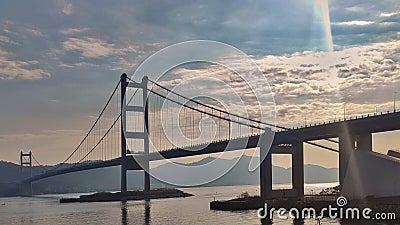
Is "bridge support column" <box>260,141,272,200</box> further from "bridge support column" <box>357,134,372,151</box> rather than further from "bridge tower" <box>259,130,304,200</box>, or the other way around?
"bridge support column" <box>357,134,372,151</box>

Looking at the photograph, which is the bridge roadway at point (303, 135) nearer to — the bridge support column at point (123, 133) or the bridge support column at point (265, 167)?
the bridge support column at point (265, 167)

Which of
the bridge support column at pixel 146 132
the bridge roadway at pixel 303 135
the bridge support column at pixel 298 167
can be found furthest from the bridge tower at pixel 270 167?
the bridge support column at pixel 146 132

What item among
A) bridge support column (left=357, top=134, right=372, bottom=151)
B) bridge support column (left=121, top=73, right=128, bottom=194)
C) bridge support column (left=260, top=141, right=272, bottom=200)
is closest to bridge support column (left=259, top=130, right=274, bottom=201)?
bridge support column (left=260, top=141, right=272, bottom=200)

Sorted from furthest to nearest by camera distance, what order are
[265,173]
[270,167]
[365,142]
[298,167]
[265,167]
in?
[298,167], [270,167], [265,167], [265,173], [365,142]

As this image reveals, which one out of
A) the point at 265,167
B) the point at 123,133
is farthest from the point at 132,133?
the point at 265,167

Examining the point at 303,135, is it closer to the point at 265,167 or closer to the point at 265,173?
the point at 265,167
